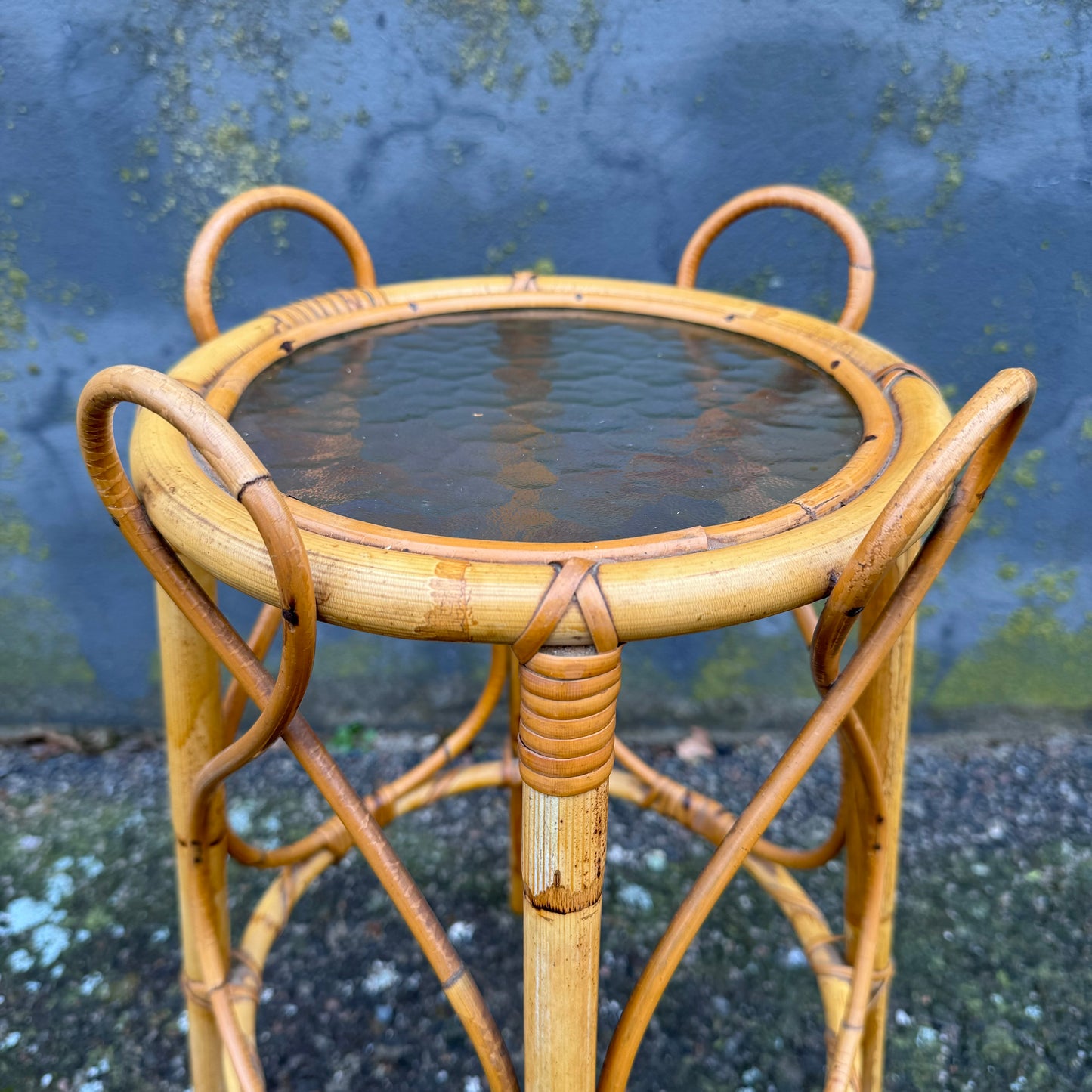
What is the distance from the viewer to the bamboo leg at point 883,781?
1.00 meters

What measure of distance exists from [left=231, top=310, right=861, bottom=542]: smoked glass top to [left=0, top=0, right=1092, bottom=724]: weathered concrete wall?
1.56ft

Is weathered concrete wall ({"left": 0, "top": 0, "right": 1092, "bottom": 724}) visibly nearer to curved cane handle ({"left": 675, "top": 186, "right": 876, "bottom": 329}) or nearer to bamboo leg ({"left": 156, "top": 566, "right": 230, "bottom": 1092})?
curved cane handle ({"left": 675, "top": 186, "right": 876, "bottom": 329})

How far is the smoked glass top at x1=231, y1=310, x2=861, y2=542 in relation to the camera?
795mm

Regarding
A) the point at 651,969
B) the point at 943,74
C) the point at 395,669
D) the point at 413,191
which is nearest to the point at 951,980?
the point at 651,969

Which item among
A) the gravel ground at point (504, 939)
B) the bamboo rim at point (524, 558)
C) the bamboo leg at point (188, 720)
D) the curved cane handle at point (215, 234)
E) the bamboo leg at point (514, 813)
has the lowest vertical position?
the gravel ground at point (504, 939)

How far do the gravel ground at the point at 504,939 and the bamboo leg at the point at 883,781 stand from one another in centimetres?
31

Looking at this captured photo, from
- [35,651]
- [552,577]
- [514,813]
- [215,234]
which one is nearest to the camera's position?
[552,577]

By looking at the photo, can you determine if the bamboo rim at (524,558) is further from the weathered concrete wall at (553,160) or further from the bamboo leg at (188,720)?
the weathered concrete wall at (553,160)

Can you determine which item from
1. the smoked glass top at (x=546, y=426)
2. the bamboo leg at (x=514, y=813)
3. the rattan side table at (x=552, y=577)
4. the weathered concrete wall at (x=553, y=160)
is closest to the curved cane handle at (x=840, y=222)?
the rattan side table at (x=552, y=577)

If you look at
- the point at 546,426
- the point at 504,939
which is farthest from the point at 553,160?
the point at 504,939

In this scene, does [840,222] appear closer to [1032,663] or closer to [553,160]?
[553,160]

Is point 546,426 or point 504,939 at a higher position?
point 546,426

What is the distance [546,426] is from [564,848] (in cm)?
43

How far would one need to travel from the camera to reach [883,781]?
102 cm
